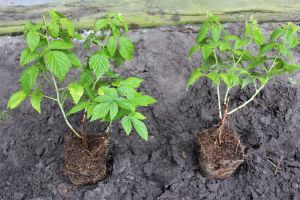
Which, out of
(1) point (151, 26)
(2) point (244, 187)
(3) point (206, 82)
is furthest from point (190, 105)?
(1) point (151, 26)

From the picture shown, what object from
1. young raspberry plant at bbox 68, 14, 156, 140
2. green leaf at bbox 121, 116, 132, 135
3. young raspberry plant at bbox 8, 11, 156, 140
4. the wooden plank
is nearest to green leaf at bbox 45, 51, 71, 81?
young raspberry plant at bbox 8, 11, 156, 140

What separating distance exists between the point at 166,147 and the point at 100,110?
842 mm

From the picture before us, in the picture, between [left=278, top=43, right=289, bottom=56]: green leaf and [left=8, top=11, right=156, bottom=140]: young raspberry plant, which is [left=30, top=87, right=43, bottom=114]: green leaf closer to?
[left=8, top=11, right=156, bottom=140]: young raspberry plant

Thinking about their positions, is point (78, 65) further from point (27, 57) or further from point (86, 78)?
point (27, 57)

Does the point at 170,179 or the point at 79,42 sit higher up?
the point at 79,42

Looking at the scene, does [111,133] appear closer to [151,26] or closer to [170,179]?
[170,179]

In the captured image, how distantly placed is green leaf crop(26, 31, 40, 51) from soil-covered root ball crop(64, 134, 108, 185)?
0.69 metres

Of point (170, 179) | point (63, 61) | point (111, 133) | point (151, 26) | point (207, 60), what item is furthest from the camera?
point (151, 26)

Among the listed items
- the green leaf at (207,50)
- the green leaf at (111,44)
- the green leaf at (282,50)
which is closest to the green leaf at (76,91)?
the green leaf at (111,44)

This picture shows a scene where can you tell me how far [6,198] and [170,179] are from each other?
971 mm

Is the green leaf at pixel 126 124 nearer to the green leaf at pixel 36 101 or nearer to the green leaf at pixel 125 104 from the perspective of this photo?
the green leaf at pixel 125 104

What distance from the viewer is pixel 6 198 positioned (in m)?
2.25

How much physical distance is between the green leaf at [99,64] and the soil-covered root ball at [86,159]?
542mm

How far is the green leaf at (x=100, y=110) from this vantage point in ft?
5.59
